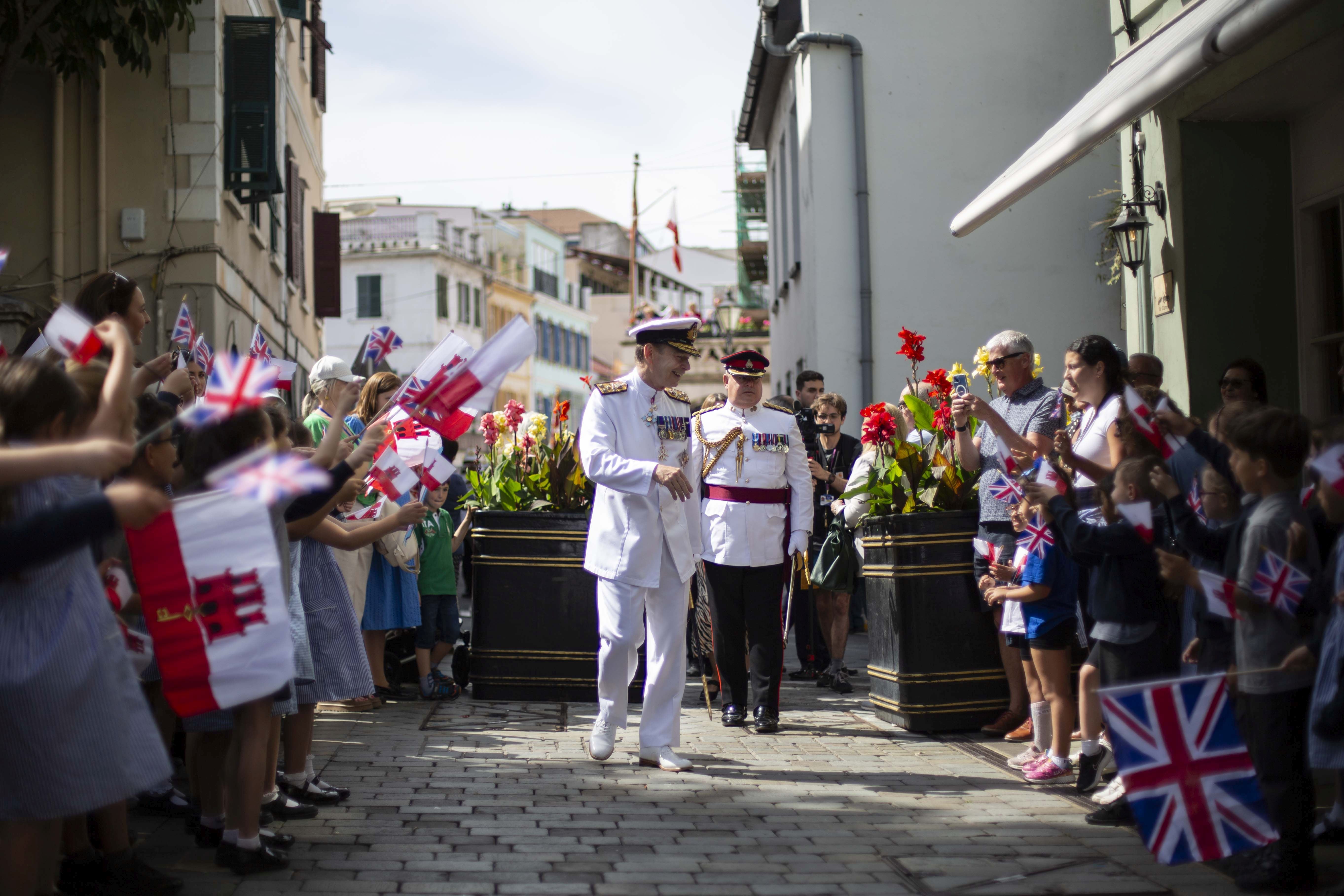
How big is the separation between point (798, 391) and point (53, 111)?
7625mm

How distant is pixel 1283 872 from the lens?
13.4 ft

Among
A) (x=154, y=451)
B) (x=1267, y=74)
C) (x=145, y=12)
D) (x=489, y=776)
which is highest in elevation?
(x=145, y=12)

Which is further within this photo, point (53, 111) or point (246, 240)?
point (246, 240)

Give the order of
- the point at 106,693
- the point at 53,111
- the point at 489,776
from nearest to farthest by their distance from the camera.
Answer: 1. the point at 106,693
2. the point at 489,776
3. the point at 53,111

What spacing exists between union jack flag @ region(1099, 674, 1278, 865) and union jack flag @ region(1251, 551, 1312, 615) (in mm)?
329

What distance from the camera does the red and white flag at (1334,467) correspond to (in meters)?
3.90

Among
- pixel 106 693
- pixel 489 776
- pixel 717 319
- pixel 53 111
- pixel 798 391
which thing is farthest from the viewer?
pixel 717 319

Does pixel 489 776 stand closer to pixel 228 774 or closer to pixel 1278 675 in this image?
pixel 228 774

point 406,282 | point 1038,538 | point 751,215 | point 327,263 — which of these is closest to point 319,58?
point 327,263

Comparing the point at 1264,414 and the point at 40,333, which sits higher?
the point at 40,333

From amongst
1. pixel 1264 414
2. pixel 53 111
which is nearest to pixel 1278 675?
pixel 1264 414

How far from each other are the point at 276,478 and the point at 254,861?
5.84ft

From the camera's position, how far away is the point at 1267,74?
23.8 feet

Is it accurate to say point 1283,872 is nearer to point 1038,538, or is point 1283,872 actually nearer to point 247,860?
point 1038,538
